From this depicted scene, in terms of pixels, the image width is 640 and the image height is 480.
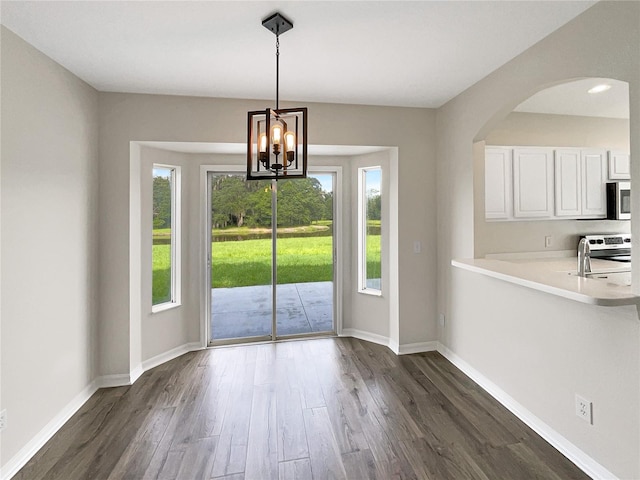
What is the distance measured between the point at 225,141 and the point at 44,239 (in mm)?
1685

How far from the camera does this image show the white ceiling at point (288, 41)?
1.88 m

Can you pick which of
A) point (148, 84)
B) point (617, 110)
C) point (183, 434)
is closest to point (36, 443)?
point (183, 434)

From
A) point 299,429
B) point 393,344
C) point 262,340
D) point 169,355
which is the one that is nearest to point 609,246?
point 393,344

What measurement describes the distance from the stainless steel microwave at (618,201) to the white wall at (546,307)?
1843 mm

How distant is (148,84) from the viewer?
2.88 metres

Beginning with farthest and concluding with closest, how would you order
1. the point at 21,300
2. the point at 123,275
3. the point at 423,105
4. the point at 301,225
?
the point at 301,225
the point at 423,105
the point at 123,275
the point at 21,300

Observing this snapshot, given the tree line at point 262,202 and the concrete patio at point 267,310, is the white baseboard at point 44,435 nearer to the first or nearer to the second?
the concrete patio at point 267,310

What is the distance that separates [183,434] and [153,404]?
0.58 m

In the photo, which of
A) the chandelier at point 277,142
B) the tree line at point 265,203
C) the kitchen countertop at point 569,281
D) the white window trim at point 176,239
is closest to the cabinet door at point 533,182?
the kitchen countertop at point 569,281

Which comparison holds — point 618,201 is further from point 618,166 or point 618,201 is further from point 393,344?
point 393,344

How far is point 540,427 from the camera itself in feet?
7.54

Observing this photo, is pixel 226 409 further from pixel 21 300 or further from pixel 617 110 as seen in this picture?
pixel 617 110

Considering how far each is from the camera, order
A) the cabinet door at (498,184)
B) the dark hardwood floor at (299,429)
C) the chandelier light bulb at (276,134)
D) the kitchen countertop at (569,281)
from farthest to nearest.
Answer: the cabinet door at (498,184), the dark hardwood floor at (299,429), the chandelier light bulb at (276,134), the kitchen countertop at (569,281)

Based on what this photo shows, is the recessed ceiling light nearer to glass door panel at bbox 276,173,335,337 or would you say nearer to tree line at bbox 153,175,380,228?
tree line at bbox 153,175,380,228
